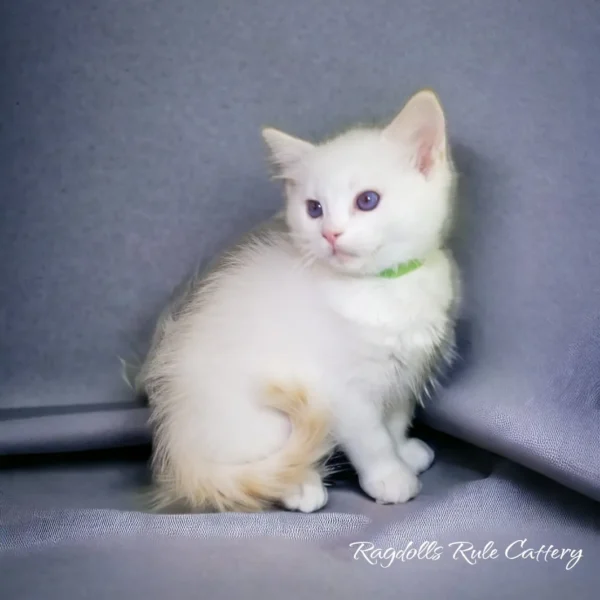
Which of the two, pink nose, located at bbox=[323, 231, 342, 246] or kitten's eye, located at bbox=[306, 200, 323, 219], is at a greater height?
kitten's eye, located at bbox=[306, 200, 323, 219]

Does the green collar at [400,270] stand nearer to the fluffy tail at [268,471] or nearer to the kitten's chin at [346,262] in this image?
the kitten's chin at [346,262]

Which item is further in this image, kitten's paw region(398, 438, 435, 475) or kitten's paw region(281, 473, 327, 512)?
kitten's paw region(398, 438, 435, 475)

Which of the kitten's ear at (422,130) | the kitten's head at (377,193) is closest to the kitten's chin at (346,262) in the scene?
the kitten's head at (377,193)

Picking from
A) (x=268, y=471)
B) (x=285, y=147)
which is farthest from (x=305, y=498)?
(x=285, y=147)

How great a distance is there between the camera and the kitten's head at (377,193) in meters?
0.86

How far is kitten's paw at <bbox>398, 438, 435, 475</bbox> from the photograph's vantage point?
101cm

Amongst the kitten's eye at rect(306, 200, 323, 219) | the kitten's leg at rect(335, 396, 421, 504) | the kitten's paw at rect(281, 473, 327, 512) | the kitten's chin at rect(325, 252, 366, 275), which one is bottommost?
the kitten's paw at rect(281, 473, 327, 512)

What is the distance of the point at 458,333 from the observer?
1064 mm

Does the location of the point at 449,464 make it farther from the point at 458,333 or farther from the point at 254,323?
the point at 254,323

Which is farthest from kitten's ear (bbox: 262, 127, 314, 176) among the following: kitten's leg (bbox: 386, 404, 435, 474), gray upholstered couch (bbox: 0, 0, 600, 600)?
kitten's leg (bbox: 386, 404, 435, 474)

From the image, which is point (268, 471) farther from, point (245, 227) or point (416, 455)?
point (245, 227)

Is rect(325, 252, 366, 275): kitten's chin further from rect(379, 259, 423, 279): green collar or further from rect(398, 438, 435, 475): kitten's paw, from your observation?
rect(398, 438, 435, 475): kitten's paw

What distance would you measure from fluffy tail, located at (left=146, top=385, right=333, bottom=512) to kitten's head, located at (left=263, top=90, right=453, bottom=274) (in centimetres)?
17

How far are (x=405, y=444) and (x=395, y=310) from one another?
0.23 meters
